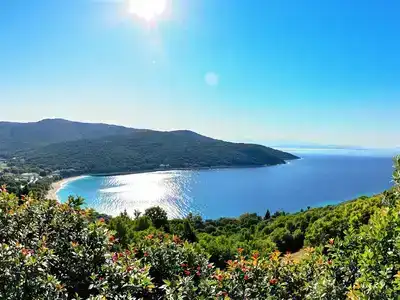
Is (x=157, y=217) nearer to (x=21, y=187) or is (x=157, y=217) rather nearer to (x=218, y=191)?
(x=21, y=187)

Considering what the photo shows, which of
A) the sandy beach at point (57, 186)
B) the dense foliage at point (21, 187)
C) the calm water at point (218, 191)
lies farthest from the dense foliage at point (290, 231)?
the sandy beach at point (57, 186)

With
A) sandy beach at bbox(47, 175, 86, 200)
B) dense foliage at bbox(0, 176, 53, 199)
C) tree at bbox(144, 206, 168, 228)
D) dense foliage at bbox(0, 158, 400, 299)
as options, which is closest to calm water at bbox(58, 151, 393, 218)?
sandy beach at bbox(47, 175, 86, 200)

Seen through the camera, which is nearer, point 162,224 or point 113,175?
point 162,224

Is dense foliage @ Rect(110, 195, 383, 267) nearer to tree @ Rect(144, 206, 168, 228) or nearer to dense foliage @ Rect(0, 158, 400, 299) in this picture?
tree @ Rect(144, 206, 168, 228)

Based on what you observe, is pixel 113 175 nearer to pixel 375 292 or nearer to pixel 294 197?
pixel 294 197

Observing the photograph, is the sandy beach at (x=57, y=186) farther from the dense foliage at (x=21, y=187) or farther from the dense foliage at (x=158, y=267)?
the dense foliage at (x=158, y=267)

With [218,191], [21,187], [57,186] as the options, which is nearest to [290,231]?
[21,187]

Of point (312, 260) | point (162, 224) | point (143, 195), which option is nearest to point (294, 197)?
point (143, 195)
